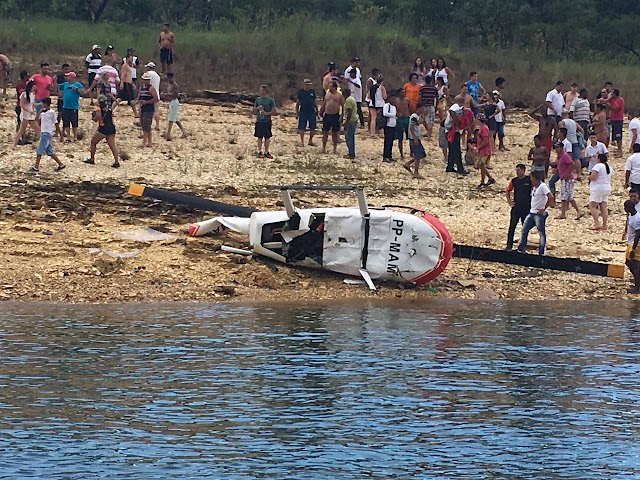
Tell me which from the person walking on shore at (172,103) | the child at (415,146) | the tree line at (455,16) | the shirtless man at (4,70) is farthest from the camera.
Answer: the tree line at (455,16)

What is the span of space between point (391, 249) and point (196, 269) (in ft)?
9.20

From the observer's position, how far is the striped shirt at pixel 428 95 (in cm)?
2841

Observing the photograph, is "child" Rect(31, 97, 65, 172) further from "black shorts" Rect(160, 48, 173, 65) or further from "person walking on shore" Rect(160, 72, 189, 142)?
"black shorts" Rect(160, 48, 173, 65)

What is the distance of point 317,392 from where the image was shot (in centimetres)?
1302

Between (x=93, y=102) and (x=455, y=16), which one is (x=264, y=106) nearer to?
(x=93, y=102)

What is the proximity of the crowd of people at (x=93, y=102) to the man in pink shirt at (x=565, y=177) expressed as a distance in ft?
25.5

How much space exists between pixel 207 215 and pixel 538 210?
5.16 meters

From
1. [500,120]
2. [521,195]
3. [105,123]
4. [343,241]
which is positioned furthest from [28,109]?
[500,120]

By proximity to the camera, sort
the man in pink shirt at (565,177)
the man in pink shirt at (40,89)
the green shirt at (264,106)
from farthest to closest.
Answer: the green shirt at (264,106), the man in pink shirt at (40,89), the man in pink shirt at (565,177)

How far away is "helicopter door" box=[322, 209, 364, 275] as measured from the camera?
17.8 metres

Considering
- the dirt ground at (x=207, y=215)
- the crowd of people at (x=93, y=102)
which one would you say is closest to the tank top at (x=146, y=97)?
the crowd of people at (x=93, y=102)

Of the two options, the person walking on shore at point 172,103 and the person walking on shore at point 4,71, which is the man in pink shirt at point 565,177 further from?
the person walking on shore at point 4,71

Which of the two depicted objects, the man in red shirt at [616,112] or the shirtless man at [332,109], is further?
the man in red shirt at [616,112]

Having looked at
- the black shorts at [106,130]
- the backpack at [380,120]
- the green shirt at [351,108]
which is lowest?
the black shorts at [106,130]
